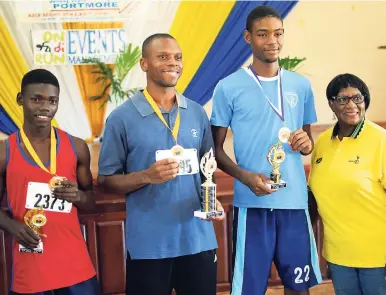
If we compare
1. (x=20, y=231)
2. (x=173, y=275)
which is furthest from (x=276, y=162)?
(x=20, y=231)

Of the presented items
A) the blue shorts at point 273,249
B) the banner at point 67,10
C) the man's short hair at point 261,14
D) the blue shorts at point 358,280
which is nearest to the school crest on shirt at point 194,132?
the blue shorts at point 273,249

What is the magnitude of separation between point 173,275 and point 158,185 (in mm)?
385

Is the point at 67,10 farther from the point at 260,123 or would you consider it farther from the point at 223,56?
the point at 260,123

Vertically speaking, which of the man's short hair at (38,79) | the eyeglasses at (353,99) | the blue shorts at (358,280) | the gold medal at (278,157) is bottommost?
the blue shorts at (358,280)

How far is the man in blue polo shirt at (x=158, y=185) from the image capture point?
179cm

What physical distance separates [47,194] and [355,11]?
3.80 meters

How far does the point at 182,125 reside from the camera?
6.04 ft

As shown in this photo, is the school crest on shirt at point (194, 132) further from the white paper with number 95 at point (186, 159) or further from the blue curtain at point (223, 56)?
the blue curtain at point (223, 56)

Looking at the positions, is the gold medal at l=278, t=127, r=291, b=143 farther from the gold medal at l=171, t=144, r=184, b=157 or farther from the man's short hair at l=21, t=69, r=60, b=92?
the man's short hair at l=21, t=69, r=60, b=92

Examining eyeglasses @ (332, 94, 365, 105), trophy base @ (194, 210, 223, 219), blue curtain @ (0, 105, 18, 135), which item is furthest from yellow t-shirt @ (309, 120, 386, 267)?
blue curtain @ (0, 105, 18, 135)

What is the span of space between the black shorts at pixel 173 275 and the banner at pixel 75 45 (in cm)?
269

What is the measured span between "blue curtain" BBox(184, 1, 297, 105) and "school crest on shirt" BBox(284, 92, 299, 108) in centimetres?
235

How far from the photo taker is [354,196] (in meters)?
1.94

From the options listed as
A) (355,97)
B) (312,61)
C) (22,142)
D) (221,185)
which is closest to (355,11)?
(312,61)
